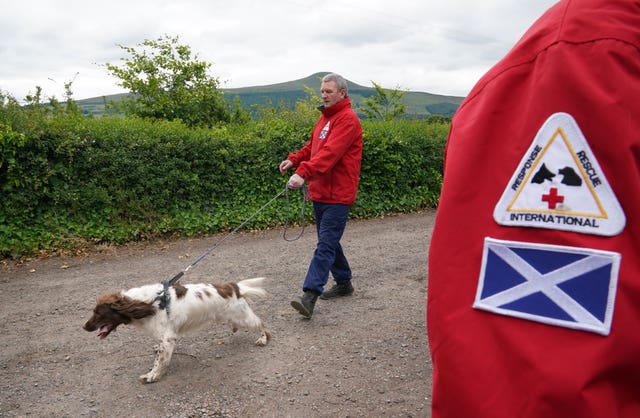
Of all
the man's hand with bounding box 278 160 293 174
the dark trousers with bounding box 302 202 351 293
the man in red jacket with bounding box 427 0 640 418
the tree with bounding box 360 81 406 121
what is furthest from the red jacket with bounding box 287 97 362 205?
the tree with bounding box 360 81 406 121

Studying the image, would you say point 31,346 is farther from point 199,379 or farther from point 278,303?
point 278,303

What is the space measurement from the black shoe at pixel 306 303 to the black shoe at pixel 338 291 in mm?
762

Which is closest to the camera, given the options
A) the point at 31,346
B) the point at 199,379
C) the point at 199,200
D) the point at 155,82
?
the point at 199,379

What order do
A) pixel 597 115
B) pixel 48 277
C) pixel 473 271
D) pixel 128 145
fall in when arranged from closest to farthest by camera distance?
pixel 597 115, pixel 473 271, pixel 48 277, pixel 128 145

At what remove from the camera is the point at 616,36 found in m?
0.87

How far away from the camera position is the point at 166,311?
444 cm

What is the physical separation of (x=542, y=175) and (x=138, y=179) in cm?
878

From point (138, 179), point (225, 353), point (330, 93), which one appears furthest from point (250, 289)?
point (138, 179)

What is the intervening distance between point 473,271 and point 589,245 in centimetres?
21

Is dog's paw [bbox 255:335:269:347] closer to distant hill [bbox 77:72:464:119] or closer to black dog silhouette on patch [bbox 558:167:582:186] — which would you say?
black dog silhouette on patch [bbox 558:167:582:186]

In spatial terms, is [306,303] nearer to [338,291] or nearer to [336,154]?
[338,291]

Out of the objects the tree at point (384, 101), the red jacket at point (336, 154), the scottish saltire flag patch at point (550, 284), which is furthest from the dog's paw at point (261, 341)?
the tree at point (384, 101)

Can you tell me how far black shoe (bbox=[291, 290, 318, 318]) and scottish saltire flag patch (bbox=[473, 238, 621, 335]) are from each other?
15.0 feet

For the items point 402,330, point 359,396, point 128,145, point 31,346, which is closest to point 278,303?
point 402,330
